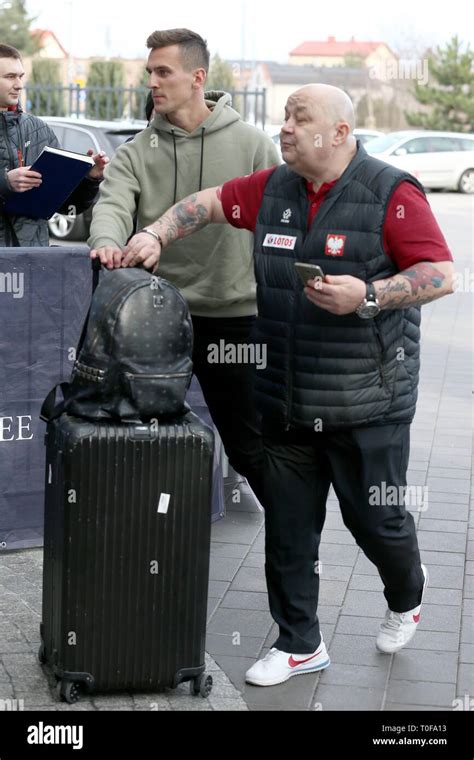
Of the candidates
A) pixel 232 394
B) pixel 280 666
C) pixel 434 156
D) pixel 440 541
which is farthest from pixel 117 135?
pixel 434 156

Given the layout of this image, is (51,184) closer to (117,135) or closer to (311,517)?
(311,517)

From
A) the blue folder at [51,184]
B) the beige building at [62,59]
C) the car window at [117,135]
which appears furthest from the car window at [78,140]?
the beige building at [62,59]

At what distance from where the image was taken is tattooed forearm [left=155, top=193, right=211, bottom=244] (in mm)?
4312

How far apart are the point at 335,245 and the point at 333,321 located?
0.78ft

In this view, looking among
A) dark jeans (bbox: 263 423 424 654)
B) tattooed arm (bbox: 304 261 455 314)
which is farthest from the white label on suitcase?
tattooed arm (bbox: 304 261 455 314)

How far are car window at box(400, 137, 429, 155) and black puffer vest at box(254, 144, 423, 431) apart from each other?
26192mm

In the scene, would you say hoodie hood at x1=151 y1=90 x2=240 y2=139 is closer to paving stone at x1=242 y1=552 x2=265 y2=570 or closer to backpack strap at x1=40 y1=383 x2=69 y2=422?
backpack strap at x1=40 y1=383 x2=69 y2=422

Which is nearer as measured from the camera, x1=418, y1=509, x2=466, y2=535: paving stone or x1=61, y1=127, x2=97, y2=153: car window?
x1=418, y1=509, x2=466, y2=535: paving stone

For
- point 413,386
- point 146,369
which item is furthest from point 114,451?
point 413,386

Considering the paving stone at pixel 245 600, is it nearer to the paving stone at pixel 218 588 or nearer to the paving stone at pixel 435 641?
the paving stone at pixel 218 588

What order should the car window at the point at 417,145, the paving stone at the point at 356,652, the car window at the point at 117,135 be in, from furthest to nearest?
the car window at the point at 417,145 < the car window at the point at 117,135 < the paving stone at the point at 356,652

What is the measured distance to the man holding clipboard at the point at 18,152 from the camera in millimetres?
5938
